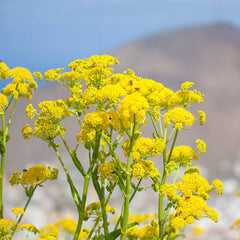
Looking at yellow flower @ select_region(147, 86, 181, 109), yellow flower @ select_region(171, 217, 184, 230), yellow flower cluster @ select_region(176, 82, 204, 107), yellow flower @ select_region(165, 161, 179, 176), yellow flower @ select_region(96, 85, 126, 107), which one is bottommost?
yellow flower @ select_region(171, 217, 184, 230)

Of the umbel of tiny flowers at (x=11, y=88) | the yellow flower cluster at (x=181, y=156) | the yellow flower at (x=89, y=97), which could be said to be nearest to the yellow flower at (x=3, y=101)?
the umbel of tiny flowers at (x=11, y=88)

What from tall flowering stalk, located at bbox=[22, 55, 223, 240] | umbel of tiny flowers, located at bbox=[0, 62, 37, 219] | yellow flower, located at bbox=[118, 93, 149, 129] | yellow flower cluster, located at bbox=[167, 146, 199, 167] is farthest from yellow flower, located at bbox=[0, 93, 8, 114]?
yellow flower cluster, located at bbox=[167, 146, 199, 167]

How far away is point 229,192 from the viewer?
4.95 metres

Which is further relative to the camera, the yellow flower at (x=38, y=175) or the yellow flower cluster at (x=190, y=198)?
the yellow flower at (x=38, y=175)

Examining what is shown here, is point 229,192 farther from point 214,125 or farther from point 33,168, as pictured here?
point 33,168

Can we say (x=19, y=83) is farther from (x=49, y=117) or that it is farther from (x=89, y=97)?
(x=89, y=97)

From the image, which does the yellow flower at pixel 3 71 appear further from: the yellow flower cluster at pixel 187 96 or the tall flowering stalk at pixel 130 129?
the yellow flower cluster at pixel 187 96

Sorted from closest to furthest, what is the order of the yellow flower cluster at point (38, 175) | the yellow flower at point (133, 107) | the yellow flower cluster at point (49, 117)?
1. the yellow flower at point (133, 107)
2. the yellow flower cluster at point (49, 117)
3. the yellow flower cluster at point (38, 175)

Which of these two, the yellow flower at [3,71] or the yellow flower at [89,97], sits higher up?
the yellow flower at [3,71]

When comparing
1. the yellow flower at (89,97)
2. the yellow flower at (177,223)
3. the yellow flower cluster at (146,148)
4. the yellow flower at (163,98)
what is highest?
the yellow flower at (163,98)

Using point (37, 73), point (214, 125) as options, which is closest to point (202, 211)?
point (37, 73)

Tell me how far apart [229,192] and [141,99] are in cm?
433

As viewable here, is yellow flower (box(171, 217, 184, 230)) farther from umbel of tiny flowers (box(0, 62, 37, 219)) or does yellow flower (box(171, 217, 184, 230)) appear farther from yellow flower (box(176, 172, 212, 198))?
umbel of tiny flowers (box(0, 62, 37, 219))

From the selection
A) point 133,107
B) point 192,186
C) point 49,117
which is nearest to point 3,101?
point 49,117
